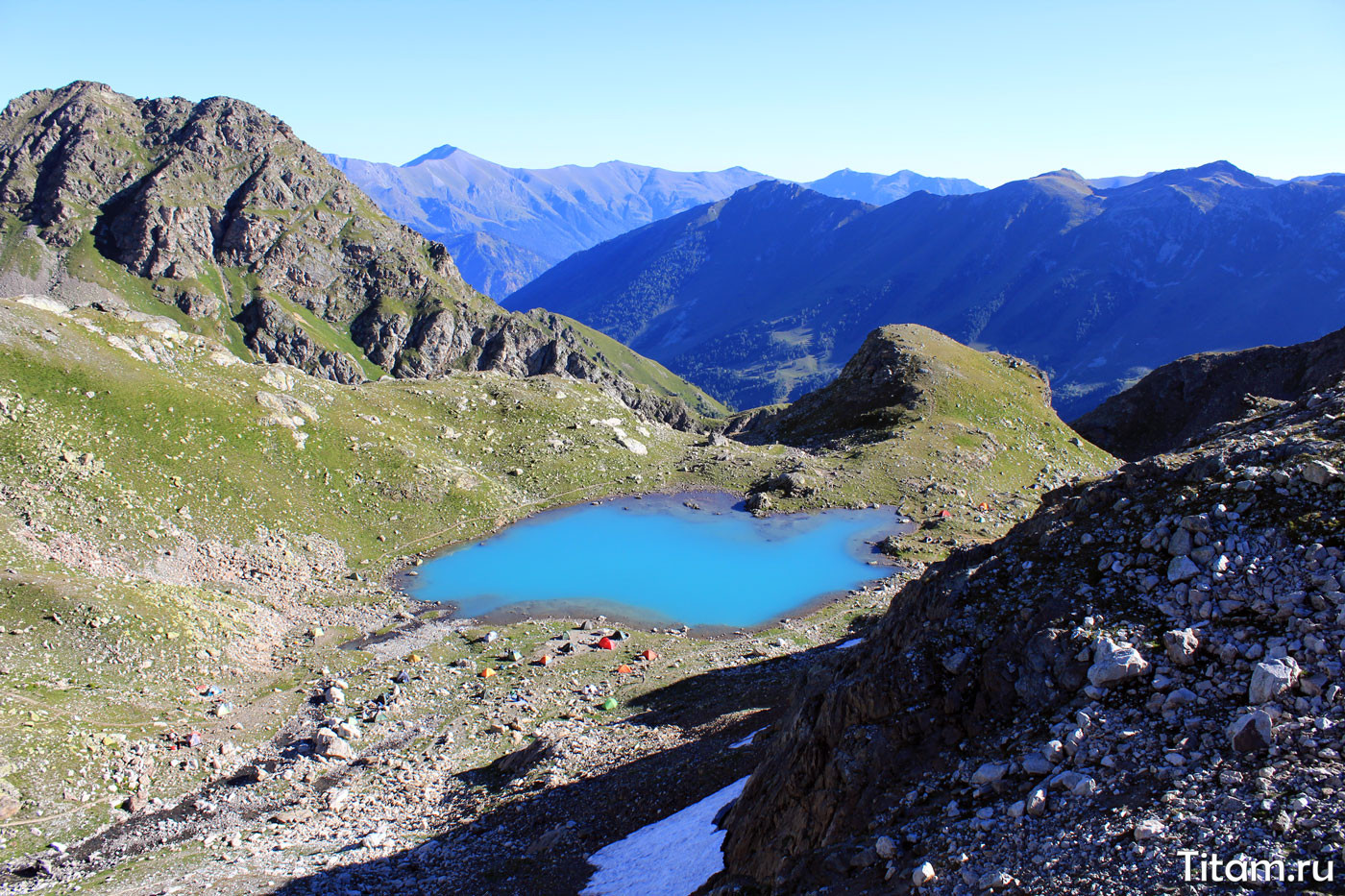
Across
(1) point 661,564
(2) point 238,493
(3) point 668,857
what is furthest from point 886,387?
(3) point 668,857

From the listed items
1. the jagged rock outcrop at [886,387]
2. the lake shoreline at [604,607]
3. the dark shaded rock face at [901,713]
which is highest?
the jagged rock outcrop at [886,387]

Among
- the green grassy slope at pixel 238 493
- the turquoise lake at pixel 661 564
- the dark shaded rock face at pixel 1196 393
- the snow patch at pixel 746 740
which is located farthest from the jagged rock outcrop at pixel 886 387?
the snow patch at pixel 746 740

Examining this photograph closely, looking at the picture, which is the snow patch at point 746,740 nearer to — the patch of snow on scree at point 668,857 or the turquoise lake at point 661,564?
the patch of snow on scree at point 668,857

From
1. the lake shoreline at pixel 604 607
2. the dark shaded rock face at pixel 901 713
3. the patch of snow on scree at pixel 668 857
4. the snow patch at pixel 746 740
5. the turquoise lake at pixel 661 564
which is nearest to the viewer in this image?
the dark shaded rock face at pixel 901 713

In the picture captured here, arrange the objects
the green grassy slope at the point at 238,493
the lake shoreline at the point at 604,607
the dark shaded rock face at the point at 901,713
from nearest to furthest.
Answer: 1. the dark shaded rock face at the point at 901,713
2. the green grassy slope at the point at 238,493
3. the lake shoreline at the point at 604,607

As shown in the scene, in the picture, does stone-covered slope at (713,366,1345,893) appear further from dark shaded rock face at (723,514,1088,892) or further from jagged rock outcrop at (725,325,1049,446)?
jagged rock outcrop at (725,325,1049,446)

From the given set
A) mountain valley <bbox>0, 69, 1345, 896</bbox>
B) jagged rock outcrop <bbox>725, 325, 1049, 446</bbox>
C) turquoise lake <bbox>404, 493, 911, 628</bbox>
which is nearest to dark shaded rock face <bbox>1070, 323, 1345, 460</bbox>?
jagged rock outcrop <bbox>725, 325, 1049, 446</bbox>

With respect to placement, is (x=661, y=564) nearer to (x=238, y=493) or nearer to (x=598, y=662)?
(x=598, y=662)

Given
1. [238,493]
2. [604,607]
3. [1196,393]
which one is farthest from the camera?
[1196,393]
